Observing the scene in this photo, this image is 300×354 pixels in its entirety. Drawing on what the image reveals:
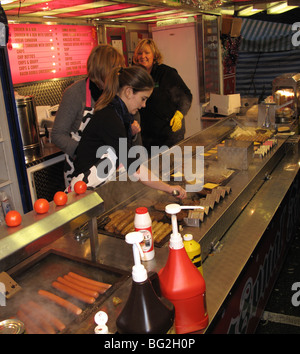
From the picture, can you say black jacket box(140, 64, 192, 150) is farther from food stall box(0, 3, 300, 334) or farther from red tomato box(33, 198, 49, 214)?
red tomato box(33, 198, 49, 214)

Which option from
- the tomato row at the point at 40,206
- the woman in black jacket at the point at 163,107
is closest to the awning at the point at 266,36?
the woman in black jacket at the point at 163,107

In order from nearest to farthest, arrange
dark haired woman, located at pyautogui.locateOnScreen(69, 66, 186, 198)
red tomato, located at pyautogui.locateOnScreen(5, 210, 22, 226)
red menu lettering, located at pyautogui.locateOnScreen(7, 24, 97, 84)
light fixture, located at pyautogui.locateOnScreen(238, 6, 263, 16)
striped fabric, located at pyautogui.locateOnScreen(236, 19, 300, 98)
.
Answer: red tomato, located at pyautogui.locateOnScreen(5, 210, 22, 226), dark haired woman, located at pyautogui.locateOnScreen(69, 66, 186, 198), red menu lettering, located at pyautogui.locateOnScreen(7, 24, 97, 84), light fixture, located at pyautogui.locateOnScreen(238, 6, 263, 16), striped fabric, located at pyautogui.locateOnScreen(236, 19, 300, 98)

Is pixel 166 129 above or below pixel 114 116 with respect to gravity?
below

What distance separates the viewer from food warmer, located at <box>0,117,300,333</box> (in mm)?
1478

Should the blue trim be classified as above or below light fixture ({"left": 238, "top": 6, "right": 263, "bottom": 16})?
below

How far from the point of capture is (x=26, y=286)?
165 cm

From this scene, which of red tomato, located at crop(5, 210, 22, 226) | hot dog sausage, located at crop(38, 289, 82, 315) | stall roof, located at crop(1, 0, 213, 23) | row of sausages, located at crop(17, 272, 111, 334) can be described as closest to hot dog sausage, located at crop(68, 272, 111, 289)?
row of sausages, located at crop(17, 272, 111, 334)

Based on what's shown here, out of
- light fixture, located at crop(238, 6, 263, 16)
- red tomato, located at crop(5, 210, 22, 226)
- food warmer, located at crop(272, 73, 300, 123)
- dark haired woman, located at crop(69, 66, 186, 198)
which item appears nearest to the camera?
red tomato, located at crop(5, 210, 22, 226)

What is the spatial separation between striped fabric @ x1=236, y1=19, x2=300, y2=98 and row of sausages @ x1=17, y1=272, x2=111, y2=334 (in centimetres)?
616

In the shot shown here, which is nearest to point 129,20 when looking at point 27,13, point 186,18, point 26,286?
point 186,18

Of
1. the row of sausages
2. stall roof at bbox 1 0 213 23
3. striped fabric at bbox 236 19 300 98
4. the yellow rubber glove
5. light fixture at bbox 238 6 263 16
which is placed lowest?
the row of sausages

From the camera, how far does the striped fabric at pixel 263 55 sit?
728cm
